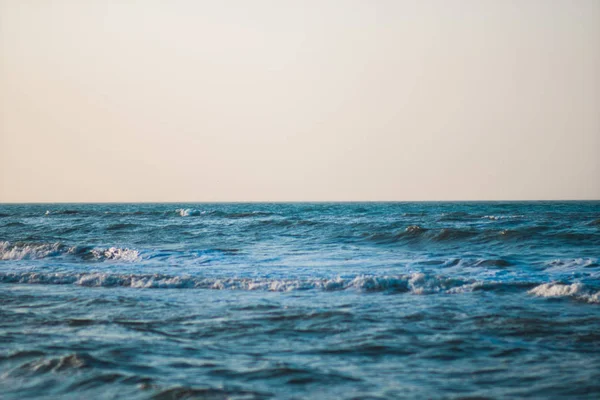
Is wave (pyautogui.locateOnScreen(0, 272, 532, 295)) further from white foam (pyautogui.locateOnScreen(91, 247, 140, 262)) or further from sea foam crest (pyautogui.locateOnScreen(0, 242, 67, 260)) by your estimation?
sea foam crest (pyautogui.locateOnScreen(0, 242, 67, 260))

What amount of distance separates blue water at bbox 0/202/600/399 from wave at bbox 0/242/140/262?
4.33 ft

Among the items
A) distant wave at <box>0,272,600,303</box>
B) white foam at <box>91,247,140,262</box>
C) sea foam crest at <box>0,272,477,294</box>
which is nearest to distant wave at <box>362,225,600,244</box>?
white foam at <box>91,247,140,262</box>

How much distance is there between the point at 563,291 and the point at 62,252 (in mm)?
16789

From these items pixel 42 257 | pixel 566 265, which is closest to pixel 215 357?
pixel 566 265

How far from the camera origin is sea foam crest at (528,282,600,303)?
11.6 metres

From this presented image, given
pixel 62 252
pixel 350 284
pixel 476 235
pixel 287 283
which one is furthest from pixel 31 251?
pixel 476 235

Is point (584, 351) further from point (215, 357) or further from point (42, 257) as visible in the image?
point (42, 257)

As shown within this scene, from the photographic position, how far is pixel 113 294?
42.1ft

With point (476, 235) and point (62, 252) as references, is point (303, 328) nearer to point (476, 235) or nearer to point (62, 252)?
point (62, 252)

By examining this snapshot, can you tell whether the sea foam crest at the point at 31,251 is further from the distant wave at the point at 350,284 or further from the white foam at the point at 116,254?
the distant wave at the point at 350,284

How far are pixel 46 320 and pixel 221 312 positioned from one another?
2.75 meters

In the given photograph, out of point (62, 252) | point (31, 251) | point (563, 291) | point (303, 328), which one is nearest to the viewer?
point (303, 328)

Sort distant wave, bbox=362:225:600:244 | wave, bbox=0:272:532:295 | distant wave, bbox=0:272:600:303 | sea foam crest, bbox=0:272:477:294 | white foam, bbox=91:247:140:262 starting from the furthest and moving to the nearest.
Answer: distant wave, bbox=362:225:600:244, white foam, bbox=91:247:140:262, sea foam crest, bbox=0:272:477:294, wave, bbox=0:272:532:295, distant wave, bbox=0:272:600:303

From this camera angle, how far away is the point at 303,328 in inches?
355
